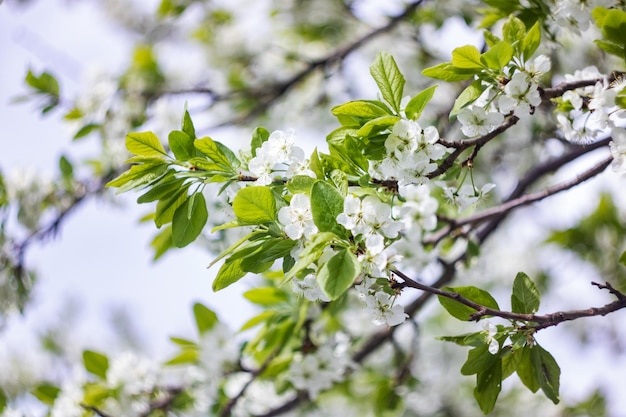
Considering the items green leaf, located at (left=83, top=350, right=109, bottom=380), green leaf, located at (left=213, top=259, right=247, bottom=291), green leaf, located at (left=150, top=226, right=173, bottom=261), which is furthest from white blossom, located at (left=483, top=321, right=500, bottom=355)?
green leaf, located at (left=83, top=350, right=109, bottom=380)

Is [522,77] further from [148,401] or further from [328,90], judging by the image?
[328,90]

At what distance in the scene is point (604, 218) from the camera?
2721mm

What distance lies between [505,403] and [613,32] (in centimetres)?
258

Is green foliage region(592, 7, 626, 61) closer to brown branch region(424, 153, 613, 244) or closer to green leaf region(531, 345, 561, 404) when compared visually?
brown branch region(424, 153, 613, 244)

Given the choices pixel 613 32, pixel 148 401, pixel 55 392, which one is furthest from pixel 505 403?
pixel 613 32

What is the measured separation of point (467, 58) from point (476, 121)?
0.09 metres

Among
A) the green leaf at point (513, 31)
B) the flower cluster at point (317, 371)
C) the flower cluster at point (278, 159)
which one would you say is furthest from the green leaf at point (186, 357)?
the green leaf at point (513, 31)

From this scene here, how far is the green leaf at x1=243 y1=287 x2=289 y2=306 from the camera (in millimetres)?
1525

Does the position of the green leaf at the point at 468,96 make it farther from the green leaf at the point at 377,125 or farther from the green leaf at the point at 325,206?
the green leaf at the point at 325,206

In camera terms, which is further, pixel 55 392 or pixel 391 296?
pixel 55 392

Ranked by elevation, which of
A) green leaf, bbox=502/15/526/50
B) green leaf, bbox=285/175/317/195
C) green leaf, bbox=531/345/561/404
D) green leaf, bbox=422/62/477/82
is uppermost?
green leaf, bbox=502/15/526/50

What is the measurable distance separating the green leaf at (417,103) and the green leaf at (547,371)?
0.39m

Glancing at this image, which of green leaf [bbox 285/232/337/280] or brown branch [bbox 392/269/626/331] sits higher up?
green leaf [bbox 285/232/337/280]

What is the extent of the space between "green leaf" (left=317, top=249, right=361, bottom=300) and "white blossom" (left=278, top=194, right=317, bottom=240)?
2.8 inches
